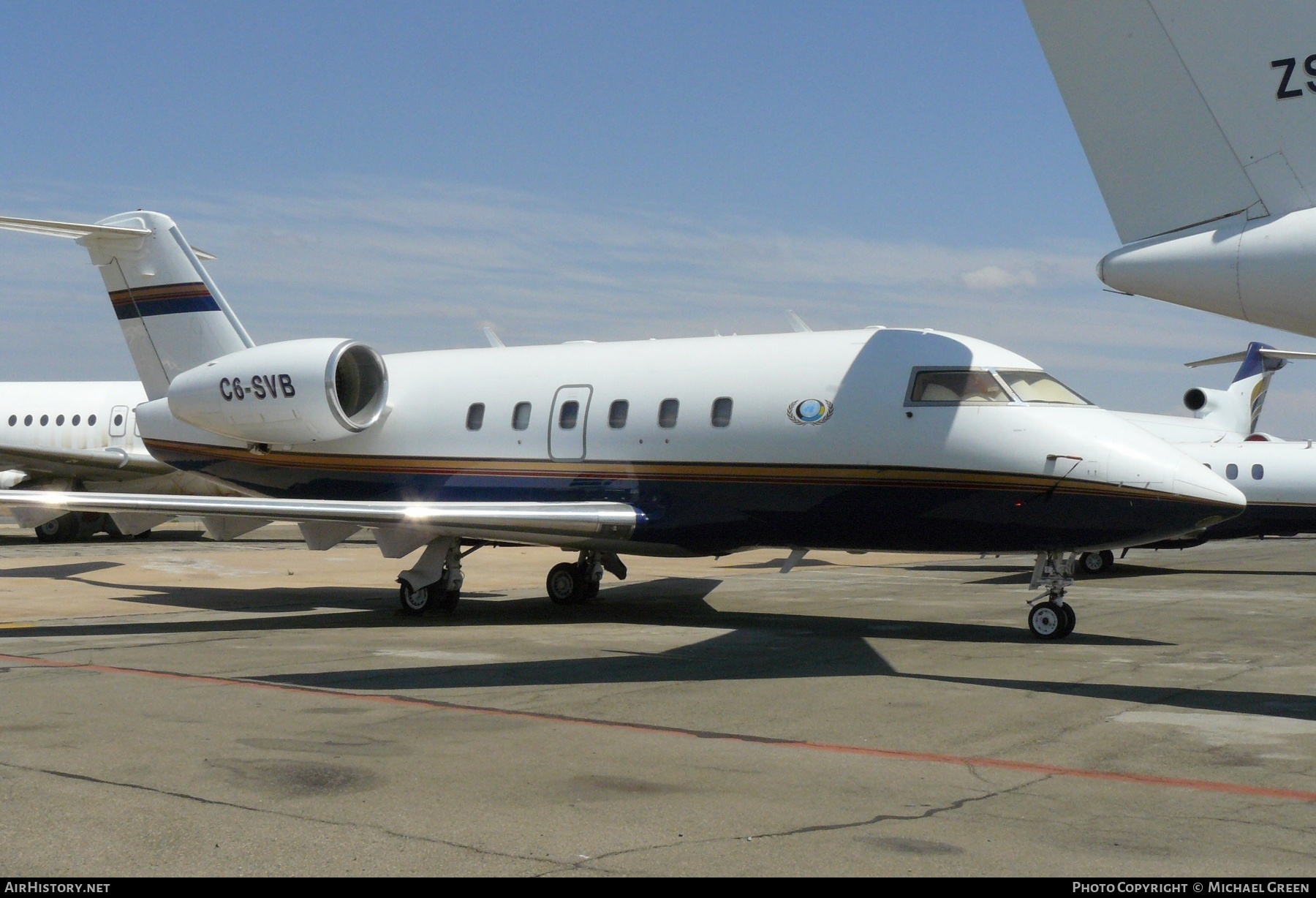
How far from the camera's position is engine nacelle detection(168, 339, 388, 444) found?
1580cm

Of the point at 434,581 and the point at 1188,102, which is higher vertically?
the point at 1188,102

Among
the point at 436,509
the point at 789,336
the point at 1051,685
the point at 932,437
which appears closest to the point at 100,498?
the point at 436,509

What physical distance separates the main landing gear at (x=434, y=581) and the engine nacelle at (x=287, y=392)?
2.10 metres

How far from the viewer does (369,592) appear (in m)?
19.1

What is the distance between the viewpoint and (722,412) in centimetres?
1388

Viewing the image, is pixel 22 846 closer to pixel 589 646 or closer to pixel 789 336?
pixel 589 646

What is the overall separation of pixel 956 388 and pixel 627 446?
3.98m

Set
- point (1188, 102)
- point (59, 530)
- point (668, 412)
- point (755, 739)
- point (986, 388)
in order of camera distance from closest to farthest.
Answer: point (755, 739), point (1188, 102), point (986, 388), point (668, 412), point (59, 530)

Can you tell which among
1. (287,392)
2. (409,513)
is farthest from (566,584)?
(287,392)

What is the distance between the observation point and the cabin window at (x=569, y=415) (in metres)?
15.1

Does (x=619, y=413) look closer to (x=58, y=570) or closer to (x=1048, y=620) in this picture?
(x=1048, y=620)

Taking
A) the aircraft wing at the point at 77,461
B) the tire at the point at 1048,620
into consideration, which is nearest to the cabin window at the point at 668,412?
the tire at the point at 1048,620

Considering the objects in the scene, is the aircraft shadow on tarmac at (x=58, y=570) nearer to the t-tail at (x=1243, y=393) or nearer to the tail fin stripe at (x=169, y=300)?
the tail fin stripe at (x=169, y=300)

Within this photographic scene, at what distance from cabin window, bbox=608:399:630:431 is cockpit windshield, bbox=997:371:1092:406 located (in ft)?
14.5
